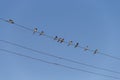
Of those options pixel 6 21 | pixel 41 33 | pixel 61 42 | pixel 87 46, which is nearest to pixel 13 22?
pixel 6 21

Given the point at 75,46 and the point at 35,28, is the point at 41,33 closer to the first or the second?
the point at 35,28

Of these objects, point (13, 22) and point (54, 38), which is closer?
point (13, 22)

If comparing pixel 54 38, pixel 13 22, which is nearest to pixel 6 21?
pixel 13 22

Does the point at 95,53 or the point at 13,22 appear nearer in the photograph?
the point at 13,22

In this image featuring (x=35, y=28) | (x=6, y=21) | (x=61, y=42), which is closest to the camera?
(x=6, y=21)

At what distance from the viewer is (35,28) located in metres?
35.7

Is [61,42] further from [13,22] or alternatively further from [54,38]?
[13,22]

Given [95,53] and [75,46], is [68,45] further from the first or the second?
[95,53]

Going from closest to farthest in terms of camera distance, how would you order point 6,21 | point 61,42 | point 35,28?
point 6,21
point 35,28
point 61,42

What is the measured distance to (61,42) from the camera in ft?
125

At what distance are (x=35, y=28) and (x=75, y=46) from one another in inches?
230

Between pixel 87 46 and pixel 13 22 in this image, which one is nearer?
pixel 13 22

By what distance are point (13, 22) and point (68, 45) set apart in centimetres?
764

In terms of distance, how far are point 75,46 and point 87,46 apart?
1.75 metres
